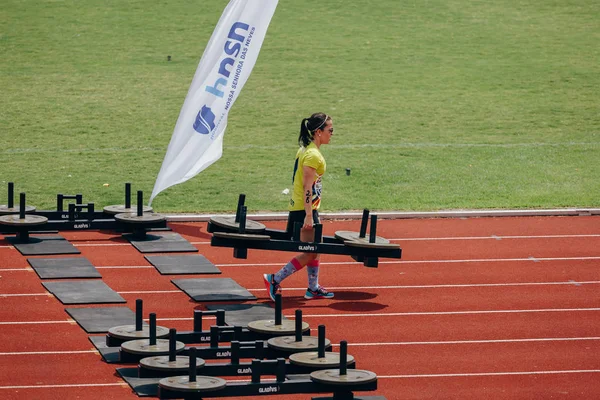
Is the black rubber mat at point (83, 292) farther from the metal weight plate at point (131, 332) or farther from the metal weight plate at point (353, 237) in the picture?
the metal weight plate at point (353, 237)

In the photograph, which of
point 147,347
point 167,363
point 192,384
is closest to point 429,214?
point 147,347

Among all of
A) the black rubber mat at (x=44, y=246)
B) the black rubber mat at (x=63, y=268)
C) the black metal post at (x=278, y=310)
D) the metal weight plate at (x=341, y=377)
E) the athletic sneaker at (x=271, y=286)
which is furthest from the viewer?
the black rubber mat at (x=44, y=246)

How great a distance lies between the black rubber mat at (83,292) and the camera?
1304 cm

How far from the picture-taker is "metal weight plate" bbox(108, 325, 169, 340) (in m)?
11.0

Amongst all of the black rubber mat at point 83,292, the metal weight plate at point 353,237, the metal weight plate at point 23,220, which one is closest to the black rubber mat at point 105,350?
the black rubber mat at point 83,292

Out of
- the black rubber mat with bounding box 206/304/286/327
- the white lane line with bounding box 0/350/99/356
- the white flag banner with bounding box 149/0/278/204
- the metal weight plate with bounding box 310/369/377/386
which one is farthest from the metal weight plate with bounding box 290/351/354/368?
the white flag banner with bounding box 149/0/278/204

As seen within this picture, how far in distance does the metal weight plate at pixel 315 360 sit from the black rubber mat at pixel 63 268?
15.5 ft

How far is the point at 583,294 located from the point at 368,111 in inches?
539

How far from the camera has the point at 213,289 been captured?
13.6 metres

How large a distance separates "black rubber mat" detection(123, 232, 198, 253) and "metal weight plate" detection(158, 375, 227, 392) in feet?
19.5

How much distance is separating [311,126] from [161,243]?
148 inches

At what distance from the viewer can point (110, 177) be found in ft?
70.0

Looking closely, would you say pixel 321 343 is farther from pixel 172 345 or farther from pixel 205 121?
pixel 205 121

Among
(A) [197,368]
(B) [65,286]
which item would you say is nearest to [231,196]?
(B) [65,286]
